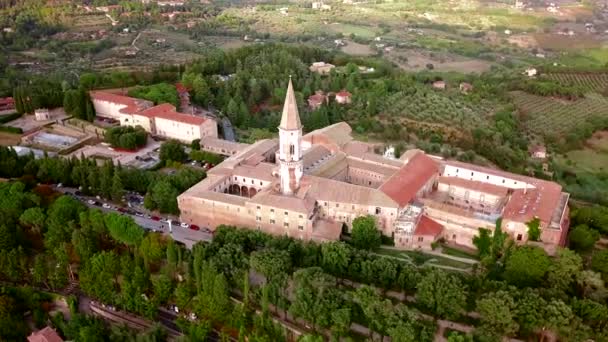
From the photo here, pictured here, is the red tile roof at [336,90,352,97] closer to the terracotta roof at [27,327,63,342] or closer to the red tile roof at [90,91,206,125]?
the red tile roof at [90,91,206,125]

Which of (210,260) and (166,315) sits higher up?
(210,260)

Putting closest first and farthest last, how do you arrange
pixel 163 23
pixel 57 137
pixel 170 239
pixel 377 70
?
pixel 170 239, pixel 57 137, pixel 377 70, pixel 163 23

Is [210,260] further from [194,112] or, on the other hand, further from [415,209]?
[194,112]

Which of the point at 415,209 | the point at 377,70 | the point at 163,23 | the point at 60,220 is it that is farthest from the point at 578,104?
the point at 163,23

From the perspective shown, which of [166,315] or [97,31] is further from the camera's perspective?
[97,31]

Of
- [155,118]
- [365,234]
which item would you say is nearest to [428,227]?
[365,234]

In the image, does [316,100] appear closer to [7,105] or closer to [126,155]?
[126,155]

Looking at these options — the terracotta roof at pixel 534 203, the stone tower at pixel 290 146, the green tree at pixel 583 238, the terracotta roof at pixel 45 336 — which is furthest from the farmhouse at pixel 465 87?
the terracotta roof at pixel 45 336

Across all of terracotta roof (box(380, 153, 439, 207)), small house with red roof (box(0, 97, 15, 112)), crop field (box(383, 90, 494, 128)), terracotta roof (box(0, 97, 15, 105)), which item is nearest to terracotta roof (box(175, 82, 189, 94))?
small house with red roof (box(0, 97, 15, 112))
